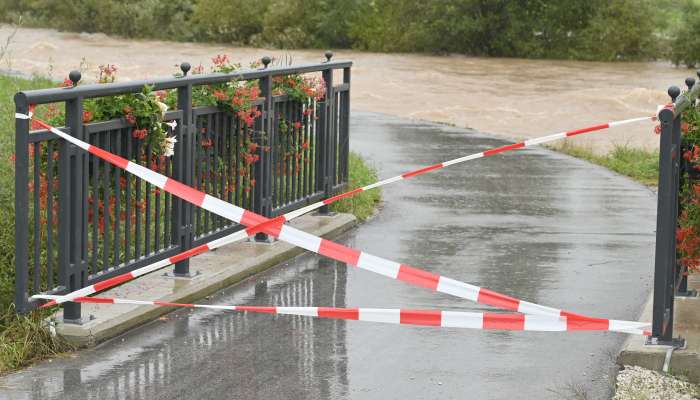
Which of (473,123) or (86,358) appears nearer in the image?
(86,358)

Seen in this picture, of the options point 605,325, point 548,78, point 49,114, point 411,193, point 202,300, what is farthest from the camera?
Answer: point 548,78

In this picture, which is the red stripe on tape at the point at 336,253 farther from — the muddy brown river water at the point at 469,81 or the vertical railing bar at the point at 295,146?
the muddy brown river water at the point at 469,81

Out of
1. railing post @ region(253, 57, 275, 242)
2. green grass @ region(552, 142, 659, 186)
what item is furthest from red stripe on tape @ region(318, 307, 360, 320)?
green grass @ region(552, 142, 659, 186)

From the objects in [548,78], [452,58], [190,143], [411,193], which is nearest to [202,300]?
[190,143]

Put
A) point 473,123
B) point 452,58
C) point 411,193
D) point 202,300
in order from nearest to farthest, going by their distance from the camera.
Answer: point 202,300
point 411,193
point 473,123
point 452,58

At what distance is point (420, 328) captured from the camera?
7.66 m

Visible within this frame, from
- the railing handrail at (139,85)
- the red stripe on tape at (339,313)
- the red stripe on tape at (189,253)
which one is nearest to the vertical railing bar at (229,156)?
the railing handrail at (139,85)

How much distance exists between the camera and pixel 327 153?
11.2 meters

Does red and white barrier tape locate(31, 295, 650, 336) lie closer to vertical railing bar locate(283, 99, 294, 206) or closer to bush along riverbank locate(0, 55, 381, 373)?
bush along riverbank locate(0, 55, 381, 373)

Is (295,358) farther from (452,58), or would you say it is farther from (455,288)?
(452,58)

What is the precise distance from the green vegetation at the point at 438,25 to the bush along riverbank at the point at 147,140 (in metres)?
32.2

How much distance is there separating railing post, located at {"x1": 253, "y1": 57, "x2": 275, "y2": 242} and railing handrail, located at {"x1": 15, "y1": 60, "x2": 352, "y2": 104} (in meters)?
0.13

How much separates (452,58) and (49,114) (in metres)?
37.7

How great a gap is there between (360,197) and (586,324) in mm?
6070
